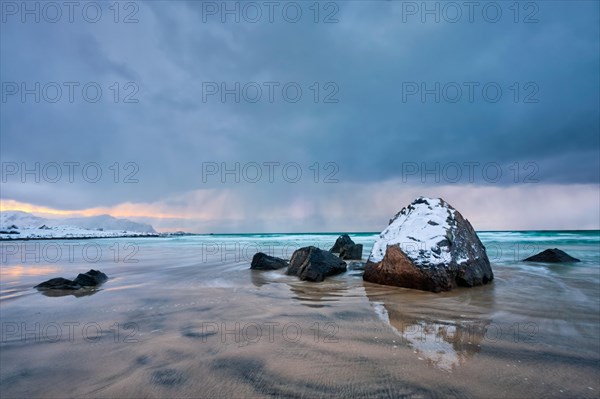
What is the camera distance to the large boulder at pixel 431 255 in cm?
531

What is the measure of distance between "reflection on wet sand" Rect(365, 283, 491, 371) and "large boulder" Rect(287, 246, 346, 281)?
7.30ft

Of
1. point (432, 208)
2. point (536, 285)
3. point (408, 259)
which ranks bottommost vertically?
point (536, 285)

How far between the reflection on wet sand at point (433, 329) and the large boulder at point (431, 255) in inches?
33.1

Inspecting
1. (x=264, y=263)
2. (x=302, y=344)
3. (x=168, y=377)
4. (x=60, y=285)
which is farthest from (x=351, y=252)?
(x=168, y=377)

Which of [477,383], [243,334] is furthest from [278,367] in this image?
[477,383]

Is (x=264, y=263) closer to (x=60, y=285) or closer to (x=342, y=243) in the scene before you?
(x=60, y=285)

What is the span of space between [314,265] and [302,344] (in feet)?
13.8

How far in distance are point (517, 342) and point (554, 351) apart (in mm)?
255

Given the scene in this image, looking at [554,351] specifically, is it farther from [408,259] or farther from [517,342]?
[408,259]

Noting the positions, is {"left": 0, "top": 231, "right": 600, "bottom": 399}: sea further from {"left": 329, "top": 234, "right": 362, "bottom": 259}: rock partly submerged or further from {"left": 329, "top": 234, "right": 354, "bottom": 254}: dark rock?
{"left": 329, "top": 234, "right": 354, "bottom": 254}: dark rock

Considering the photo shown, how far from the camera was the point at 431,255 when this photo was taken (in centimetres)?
548

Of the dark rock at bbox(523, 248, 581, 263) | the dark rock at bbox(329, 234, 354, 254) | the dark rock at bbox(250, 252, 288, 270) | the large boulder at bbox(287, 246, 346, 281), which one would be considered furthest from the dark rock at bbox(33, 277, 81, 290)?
the dark rock at bbox(523, 248, 581, 263)

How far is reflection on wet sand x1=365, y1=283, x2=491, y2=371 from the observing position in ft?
7.80

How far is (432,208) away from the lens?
22.8 feet
